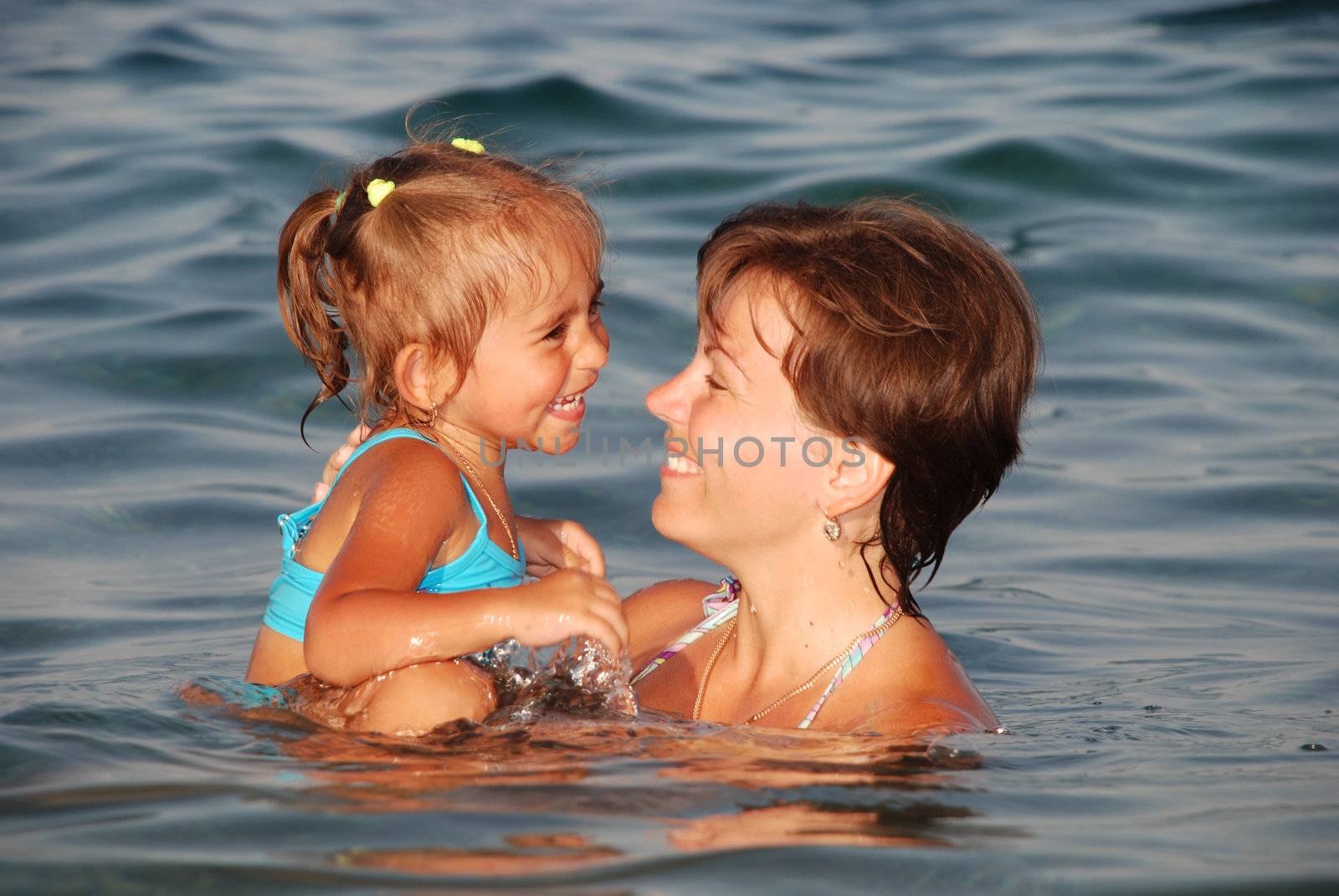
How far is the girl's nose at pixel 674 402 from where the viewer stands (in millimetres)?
3566

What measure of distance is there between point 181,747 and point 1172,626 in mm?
3238

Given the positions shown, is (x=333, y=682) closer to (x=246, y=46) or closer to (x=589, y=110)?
(x=589, y=110)

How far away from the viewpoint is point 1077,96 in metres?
11.7

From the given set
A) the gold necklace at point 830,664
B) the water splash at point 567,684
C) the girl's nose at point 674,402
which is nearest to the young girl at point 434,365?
the water splash at point 567,684

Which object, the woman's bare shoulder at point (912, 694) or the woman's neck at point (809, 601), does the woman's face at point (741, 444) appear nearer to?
the woman's neck at point (809, 601)

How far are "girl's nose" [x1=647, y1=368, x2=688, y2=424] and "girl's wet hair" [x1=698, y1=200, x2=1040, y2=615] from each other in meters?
0.17

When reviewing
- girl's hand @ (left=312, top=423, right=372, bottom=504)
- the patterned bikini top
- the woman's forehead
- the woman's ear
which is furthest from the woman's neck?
girl's hand @ (left=312, top=423, right=372, bottom=504)

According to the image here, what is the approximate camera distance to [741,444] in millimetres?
3465

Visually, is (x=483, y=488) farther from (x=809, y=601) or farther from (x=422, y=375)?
(x=809, y=601)

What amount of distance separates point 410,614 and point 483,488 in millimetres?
806

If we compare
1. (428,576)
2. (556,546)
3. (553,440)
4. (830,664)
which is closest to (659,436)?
(556,546)

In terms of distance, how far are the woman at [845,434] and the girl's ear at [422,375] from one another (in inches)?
22.9

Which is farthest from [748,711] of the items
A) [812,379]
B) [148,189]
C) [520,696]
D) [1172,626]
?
→ [148,189]

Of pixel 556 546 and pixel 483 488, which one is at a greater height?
pixel 483 488
